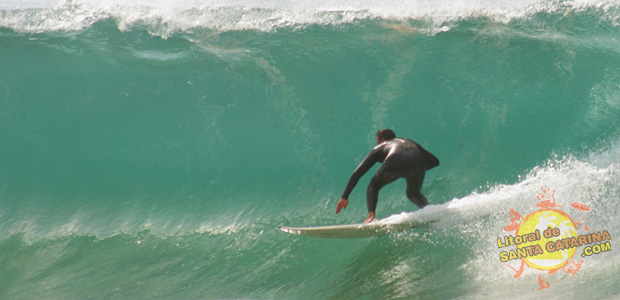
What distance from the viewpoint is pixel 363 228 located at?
4012 millimetres

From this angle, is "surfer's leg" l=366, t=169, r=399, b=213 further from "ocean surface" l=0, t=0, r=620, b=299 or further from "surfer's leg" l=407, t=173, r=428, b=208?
"ocean surface" l=0, t=0, r=620, b=299

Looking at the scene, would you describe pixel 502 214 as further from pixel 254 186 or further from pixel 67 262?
pixel 67 262

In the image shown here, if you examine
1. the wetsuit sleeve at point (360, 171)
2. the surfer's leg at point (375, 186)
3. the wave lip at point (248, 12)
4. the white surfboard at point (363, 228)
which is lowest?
the white surfboard at point (363, 228)

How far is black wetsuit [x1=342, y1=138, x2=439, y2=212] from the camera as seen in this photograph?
13.9 feet

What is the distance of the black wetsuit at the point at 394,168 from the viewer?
423 centimetres

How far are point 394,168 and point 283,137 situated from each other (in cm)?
174

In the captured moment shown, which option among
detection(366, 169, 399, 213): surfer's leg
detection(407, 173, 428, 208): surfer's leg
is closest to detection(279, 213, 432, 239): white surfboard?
detection(366, 169, 399, 213): surfer's leg

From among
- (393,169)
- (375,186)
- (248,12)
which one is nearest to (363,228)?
(375,186)

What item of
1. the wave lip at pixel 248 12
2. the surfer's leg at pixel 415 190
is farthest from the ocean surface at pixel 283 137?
the surfer's leg at pixel 415 190

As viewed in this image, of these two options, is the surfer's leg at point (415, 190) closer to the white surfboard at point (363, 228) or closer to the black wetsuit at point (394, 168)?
the black wetsuit at point (394, 168)

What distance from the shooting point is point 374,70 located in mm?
6027

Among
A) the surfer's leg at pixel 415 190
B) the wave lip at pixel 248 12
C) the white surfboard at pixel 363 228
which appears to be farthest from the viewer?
the wave lip at pixel 248 12

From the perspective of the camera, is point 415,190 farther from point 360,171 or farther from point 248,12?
point 248,12

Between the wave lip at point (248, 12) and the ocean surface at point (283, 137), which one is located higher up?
the wave lip at point (248, 12)
